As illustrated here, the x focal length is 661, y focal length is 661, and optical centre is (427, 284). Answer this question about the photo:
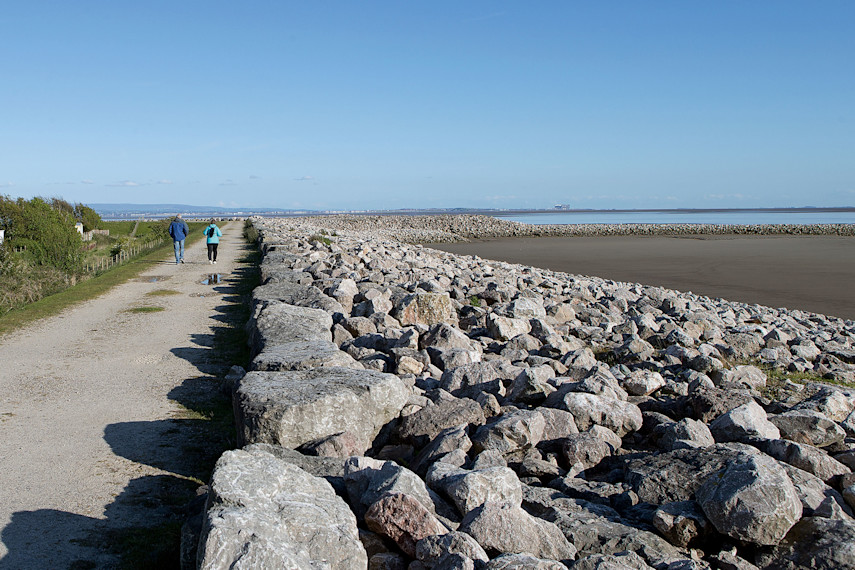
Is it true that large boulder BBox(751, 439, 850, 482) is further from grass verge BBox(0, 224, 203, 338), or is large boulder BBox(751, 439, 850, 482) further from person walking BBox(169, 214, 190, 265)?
person walking BBox(169, 214, 190, 265)

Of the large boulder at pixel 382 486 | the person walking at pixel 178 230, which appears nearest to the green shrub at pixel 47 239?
the person walking at pixel 178 230

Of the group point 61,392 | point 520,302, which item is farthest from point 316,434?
point 520,302

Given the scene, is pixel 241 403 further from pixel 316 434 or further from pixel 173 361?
pixel 173 361

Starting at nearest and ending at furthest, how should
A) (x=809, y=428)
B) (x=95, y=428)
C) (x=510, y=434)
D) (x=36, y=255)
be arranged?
(x=510, y=434), (x=809, y=428), (x=95, y=428), (x=36, y=255)

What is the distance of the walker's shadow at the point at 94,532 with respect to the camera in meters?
3.40

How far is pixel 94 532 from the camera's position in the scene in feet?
12.1

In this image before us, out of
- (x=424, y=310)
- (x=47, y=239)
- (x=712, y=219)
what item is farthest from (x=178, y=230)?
(x=712, y=219)

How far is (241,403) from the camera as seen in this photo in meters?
4.35

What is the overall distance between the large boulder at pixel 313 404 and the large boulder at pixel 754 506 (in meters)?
2.19

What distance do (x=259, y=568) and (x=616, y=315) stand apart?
9.78 meters

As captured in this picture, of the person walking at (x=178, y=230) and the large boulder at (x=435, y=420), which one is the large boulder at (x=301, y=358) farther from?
the person walking at (x=178, y=230)

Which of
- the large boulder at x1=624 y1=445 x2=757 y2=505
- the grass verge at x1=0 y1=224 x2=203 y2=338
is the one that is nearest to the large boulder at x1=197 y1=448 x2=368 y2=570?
the large boulder at x1=624 y1=445 x2=757 y2=505

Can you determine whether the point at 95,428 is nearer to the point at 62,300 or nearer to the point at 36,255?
the point at 62,300

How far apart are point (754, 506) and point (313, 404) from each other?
102 inches
